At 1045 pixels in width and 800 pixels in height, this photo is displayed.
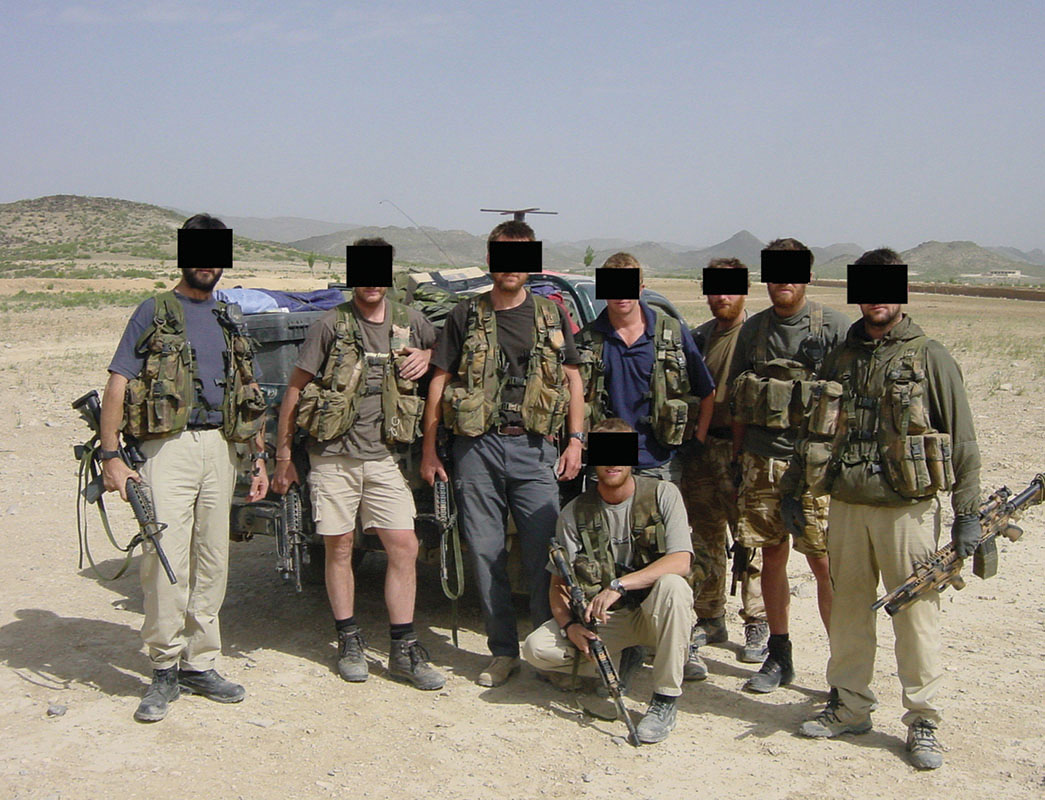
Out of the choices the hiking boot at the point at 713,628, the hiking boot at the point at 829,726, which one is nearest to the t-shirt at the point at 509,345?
the hiking boot at the point at 713,628

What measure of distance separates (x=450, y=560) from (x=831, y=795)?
2521 millimetres

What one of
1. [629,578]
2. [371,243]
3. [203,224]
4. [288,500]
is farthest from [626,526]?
[203,224]

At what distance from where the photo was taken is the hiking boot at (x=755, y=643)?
531 centimetres

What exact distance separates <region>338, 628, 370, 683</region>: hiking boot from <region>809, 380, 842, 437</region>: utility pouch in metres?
2.37

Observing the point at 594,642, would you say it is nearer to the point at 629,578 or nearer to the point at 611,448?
the point at 629,578

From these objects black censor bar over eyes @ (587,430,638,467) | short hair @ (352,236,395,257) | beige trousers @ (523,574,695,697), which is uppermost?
short hair @ (352,236,395,257)

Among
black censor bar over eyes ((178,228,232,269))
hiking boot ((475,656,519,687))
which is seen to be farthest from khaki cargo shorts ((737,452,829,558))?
black censor bar over eyes ((178,228,232,269))

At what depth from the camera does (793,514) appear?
464cm

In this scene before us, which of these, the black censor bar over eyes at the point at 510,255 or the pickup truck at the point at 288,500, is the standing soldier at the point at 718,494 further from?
the black censor bar over eyes at the point at 510,255

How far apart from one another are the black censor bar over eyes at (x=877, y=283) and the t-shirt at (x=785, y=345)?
45 centimetres

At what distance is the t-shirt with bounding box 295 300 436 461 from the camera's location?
Answer: 4.75 metres

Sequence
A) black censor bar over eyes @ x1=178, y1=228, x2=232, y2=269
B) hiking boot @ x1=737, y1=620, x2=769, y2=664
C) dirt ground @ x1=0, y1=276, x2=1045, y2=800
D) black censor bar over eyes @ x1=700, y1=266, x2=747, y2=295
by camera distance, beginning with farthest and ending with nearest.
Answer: hiking boot @ x1=737, y1=620, x2=769, y2=664 < black censor bar over eyes @ x1=700, y1=266, x2=747, y2=295 < black censor bar over eyes @ x1=178, y1=228, x2=232, y2=269 < dirt ground @ x1=0, y1=276, x2=1045, y2=800

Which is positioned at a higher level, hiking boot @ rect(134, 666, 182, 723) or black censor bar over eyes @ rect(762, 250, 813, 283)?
black censor bar over eyes @ rect(762, 250, 813, 283)

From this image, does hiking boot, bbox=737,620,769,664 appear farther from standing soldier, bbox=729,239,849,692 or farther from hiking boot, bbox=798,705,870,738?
hiking boot, bbox=798,705,870,738
